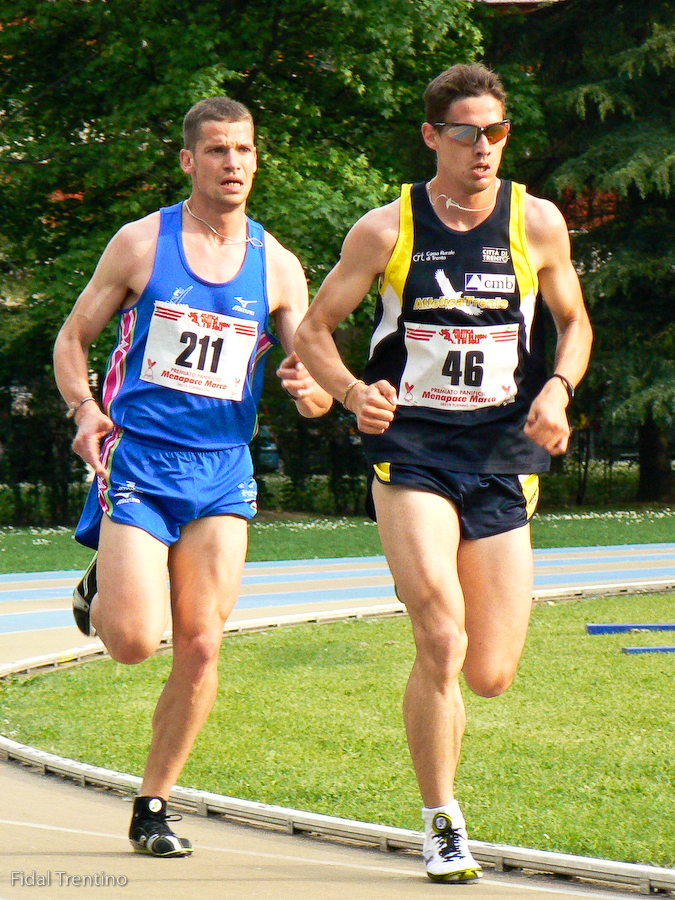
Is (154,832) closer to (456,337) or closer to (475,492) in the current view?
(475,492)

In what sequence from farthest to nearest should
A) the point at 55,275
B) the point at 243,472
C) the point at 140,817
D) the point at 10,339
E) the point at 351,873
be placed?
the point at 10,339 → the point at 55,275 → the point at 243,472 → the point at 140,817 → the point at 351,873

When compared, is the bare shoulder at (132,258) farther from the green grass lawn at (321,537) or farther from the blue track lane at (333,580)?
the green grass lawn at (321,537)

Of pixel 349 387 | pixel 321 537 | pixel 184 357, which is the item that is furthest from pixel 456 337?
pixel 321 537

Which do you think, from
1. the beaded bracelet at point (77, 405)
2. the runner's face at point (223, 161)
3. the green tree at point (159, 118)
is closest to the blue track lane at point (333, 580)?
the beaded bracelet at point (77, 405)

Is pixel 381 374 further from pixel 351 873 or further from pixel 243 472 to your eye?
pixel 351 873

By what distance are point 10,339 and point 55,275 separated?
1934mm

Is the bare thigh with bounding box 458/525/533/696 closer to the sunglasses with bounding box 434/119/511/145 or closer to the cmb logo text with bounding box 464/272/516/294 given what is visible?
the cmb logo text with bounding box 464/272/516/294

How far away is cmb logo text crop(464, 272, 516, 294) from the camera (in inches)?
170

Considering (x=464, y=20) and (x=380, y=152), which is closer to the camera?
(x=464, y=20)

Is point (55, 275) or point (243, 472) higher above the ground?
point (55, 275)

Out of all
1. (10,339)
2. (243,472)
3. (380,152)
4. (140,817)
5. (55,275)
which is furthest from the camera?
(380,152)

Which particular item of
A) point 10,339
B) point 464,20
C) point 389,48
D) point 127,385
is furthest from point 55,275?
point 127,385

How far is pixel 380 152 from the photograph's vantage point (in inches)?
962

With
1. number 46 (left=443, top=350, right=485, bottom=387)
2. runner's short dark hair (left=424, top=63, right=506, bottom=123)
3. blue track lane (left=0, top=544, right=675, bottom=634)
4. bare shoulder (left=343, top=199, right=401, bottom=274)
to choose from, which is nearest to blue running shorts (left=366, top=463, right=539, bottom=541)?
number 46 (left=443, top=350, right=485, bottom=387)
